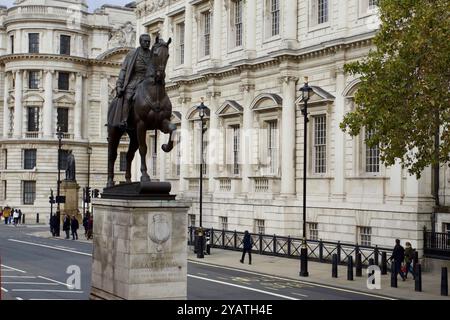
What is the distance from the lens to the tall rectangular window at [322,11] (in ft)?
130

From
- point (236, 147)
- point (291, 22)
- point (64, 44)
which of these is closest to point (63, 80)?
point (64, 44)

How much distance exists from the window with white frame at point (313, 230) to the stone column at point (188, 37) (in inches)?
664

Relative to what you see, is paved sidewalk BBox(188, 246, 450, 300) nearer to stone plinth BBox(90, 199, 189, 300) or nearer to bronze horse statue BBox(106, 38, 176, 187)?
stone plinth BBox(90, 199, 189, 300)

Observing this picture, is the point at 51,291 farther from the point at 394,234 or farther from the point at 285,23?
the point at 285,23

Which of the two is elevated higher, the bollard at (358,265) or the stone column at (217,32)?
the stone column at (217,32)

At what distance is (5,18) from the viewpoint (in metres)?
88.2

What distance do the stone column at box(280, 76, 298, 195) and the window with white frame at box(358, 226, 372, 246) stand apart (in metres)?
5.63

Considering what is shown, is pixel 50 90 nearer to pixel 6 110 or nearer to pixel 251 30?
pixel 6 110

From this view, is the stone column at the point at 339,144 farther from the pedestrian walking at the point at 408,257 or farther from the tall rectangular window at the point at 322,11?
the pedestrian walking at the point at 408,257

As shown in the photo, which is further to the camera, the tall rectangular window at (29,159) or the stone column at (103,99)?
the stone column at (103,99)

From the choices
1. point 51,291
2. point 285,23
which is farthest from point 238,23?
point 51,291

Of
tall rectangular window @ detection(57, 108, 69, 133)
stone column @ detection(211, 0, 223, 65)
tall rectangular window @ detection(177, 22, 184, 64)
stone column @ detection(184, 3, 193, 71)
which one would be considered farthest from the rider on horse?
tall rectangular window @ detection(57, 108, 69, 133)

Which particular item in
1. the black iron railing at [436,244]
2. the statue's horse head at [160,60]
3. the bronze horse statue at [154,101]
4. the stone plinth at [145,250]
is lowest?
the black iron railing at [436,244]

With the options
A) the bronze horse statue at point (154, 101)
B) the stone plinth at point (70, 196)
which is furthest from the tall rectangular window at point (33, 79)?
the bronze horse statue at point (154, 101)
